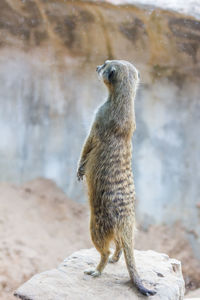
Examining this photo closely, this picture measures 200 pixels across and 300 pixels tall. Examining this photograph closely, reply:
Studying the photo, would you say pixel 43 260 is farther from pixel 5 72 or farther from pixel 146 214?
pixel 5 72

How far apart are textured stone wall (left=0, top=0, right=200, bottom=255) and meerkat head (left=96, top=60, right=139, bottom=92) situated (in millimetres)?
2496

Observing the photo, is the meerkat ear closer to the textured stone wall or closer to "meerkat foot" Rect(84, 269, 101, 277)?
"meerkat foot" Rect(84, 269, 101, 277)

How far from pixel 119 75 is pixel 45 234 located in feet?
9.70

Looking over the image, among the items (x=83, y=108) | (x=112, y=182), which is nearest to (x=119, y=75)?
(x=112, y=182)

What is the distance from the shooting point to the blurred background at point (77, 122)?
4723 millimetres

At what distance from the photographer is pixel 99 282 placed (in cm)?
250

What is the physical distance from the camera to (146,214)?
521cm

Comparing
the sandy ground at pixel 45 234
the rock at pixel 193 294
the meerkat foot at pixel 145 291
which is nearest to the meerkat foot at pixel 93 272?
the meerkat foot at pixel 145 291

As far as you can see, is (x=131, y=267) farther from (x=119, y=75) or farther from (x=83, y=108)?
(x=83, y=108)

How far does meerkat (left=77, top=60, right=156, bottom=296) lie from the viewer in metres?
2.38

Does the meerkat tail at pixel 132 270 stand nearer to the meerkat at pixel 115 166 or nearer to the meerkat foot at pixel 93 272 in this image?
the meerkat at pixel 115 166

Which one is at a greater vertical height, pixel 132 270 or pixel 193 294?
pixel 132 270

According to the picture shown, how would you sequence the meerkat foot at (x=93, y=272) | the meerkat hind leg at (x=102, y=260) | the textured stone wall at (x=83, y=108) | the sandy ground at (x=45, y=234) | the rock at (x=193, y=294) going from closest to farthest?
the meerkat hind leg at (x=102, y=260) < the meerkat foot at (x=93, y=272) < the rock at (x=193, y=294) < the sandy ground at (x=45, y=234) < the textured stone wall at (x=83, y=108)

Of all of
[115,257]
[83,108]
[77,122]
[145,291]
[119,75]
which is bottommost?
[145,291]
